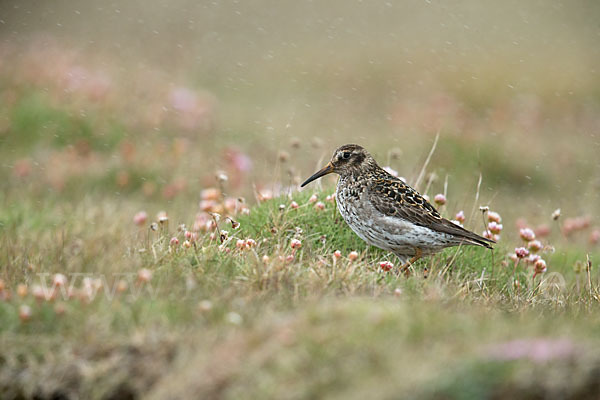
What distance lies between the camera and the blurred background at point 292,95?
42.4 ft

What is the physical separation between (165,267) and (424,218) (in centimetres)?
261

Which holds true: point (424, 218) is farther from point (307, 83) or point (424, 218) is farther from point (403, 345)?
point (307, 83)

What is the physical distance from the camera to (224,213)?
27.9ft

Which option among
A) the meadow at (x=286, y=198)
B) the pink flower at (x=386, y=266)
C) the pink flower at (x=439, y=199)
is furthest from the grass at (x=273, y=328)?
the pink flower at (x=439, y=199)

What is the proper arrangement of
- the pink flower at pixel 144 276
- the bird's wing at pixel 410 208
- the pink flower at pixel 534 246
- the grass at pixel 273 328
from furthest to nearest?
the pink flower at pixel 534 246
the bird's wing at pixel 410 208
the pink flower at pixel 144 276
the grass at pixel 273 328

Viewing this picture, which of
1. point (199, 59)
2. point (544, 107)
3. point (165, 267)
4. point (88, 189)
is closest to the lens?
point (165, 267)

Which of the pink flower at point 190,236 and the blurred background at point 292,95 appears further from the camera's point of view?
the blurred background at point 292,95

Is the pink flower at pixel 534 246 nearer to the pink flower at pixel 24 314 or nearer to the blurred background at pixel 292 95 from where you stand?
the blurred background at pixel 292 95

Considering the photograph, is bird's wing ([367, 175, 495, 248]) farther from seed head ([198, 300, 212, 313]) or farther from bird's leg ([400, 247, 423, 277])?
seed head ([198, 300, 212, 313])

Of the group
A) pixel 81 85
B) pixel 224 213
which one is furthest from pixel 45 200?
pixel 81 85

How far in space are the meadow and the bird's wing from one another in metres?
0.41

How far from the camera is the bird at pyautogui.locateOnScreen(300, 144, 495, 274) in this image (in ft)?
23.5

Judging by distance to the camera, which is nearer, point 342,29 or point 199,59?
point 199,59

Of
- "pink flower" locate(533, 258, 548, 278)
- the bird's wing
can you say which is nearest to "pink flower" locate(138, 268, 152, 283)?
the bird's wing
